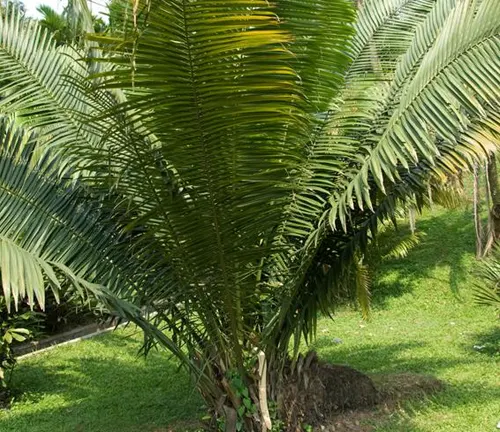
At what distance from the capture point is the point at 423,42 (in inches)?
170

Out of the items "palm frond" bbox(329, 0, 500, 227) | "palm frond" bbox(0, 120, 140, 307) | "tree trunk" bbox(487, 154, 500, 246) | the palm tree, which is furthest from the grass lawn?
"palm frond" bbox(329, 0, 500, 227)

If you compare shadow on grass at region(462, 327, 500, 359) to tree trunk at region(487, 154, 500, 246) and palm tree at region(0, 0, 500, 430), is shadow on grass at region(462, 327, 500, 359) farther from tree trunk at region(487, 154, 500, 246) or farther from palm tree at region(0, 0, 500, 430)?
palm tree at region(0, 0, 500, 430)

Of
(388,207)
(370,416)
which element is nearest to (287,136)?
(388,207)

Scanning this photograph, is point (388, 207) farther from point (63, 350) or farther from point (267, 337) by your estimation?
point (63, 350)

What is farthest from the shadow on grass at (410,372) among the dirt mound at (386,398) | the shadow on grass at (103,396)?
the shadow on grass at (103,396)

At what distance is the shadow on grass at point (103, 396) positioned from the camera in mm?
5715

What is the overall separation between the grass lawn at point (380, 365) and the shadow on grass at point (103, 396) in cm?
1

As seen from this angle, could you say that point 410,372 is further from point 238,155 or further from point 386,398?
point 238,155

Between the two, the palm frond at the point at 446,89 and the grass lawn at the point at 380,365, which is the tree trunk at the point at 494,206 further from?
the palm frond at the point at 446,89

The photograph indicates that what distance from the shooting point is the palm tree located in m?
2.79

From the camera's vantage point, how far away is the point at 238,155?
3.18 meters

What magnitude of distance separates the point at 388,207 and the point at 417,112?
0.88 metres

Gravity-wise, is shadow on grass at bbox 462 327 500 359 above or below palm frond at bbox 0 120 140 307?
below

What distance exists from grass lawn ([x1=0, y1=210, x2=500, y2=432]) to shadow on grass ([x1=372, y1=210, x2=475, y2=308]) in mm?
21
